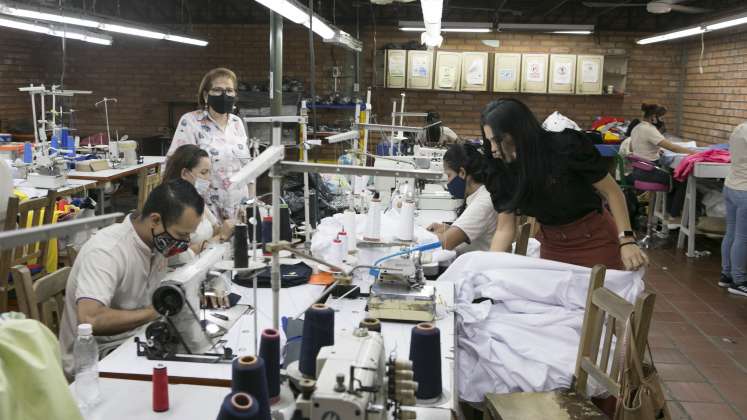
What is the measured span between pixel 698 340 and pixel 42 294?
3643 millimetres

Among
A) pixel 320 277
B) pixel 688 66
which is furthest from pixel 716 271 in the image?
pixel 688 66

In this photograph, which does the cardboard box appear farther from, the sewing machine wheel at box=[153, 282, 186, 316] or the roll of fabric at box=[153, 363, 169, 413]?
the roll of fabric at box=[153, 363, 169, 413]

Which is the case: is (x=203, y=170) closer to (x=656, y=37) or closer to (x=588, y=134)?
(x=588, y=134)

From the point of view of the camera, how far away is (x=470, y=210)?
3156mm

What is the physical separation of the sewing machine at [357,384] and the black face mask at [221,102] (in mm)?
2623

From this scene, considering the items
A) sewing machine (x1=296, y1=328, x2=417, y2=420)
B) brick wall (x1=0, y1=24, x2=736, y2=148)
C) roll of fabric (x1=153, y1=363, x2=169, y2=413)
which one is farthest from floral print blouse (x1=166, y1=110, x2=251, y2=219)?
brick wall (x1=0, y1=24, x2=736, y2=148)

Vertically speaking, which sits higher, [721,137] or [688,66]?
[688,66]

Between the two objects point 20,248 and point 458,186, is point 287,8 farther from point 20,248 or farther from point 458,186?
point 20,248

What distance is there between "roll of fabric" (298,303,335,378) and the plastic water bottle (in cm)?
49

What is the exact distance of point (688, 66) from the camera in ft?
31.4

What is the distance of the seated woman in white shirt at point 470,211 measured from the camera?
3115mm

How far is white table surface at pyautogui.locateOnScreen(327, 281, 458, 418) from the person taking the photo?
174cm

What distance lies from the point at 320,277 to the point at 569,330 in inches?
38.0

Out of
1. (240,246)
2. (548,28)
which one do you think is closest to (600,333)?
(240,246)
